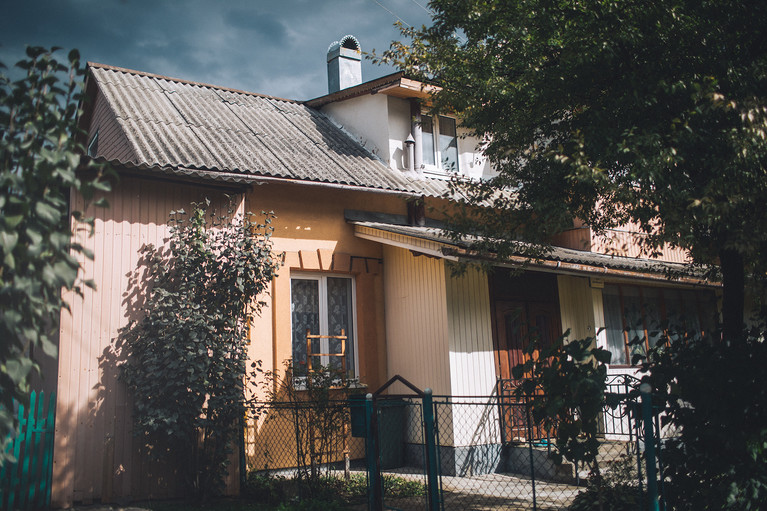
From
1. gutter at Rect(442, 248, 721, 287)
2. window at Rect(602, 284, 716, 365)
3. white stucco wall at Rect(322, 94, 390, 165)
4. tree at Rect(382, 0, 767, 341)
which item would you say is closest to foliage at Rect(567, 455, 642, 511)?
tree at Rect(382, 0, 767, 341)

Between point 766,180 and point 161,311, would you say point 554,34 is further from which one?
point 161,311

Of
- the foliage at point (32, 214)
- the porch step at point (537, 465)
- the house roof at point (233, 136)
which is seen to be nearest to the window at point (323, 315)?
the house roof at point (233, 136)

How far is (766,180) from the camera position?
6.00m

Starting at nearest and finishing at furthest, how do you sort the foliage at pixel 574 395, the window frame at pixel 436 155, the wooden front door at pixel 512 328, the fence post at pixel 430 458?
1. the foliage at pixel 574 395
2. the fence post at pixel 430 458
3. the wooden front door at pixel 512 328
4. the window frame at pixel 436 155

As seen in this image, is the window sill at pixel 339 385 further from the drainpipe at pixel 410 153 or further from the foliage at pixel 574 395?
the foliage at pixel 574 395

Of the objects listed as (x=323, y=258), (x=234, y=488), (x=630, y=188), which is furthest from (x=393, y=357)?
(x=630, y=188)

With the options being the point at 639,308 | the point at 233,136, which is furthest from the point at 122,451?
the point at 639,308

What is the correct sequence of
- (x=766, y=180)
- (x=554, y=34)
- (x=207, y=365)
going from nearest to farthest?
(x=766, y=180) → (x=554, y=34) → (x=207, y=365)

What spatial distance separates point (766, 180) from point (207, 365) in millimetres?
6091

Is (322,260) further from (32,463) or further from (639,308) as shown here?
(639,308)

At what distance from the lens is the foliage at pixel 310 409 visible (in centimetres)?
807

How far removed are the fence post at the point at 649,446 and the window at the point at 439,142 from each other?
832 cm

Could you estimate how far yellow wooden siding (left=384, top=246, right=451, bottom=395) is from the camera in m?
10.2

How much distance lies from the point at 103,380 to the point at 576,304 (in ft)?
27.2
